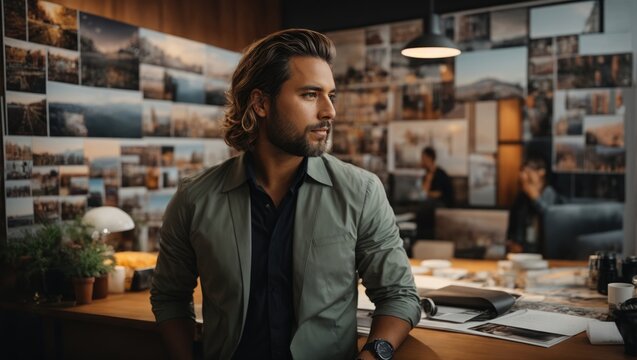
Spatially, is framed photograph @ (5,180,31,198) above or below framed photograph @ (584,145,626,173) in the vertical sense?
below

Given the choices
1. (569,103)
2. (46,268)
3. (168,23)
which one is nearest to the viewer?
(46,268)

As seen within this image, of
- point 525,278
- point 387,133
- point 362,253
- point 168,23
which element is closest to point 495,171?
point 387,133

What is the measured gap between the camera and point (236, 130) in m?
1.98

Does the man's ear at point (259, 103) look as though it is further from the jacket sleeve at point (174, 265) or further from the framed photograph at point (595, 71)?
the framed photograph at point (595, 71)

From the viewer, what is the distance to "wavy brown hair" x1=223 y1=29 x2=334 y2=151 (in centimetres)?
185

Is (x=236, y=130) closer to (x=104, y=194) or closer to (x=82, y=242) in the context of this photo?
(x=82, y=242)

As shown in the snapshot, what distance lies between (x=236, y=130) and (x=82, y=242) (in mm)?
987

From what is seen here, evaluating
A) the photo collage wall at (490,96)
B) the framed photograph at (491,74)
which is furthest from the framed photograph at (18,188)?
the framed photograph at (491,74)

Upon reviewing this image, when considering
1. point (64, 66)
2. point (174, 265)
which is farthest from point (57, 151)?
point (174, 265)

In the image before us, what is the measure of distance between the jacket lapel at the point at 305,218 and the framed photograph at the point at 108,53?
5.86ft

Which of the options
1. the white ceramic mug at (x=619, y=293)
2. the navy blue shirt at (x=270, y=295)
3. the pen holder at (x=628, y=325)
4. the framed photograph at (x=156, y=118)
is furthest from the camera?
the framed photograph at (x=156, y=118)

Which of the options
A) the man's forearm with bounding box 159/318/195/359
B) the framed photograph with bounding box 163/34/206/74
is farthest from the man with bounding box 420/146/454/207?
the man's forearm with bounding box 159/318/195/359

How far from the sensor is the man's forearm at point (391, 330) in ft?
5.73

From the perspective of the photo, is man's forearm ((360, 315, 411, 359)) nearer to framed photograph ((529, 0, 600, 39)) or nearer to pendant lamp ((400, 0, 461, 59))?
pendant lamp ((400, 0, 461, 59))
